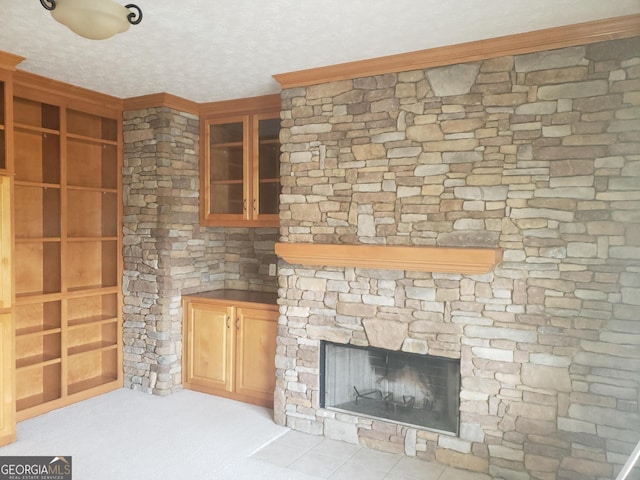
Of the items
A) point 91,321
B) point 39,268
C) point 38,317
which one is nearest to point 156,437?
point 91,321

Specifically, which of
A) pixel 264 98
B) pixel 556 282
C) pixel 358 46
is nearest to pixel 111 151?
pixel 264 98

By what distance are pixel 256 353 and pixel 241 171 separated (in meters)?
1.60

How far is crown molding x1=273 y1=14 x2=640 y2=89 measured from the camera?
8.37 feet

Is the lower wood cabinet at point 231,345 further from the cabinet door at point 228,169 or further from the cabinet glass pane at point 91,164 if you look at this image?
the cabinet glass pane at point 91,164

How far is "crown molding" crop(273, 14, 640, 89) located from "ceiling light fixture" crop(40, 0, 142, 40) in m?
1.78

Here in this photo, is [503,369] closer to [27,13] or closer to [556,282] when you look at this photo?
[556,282]

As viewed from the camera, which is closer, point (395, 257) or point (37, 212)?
point (395, 257)

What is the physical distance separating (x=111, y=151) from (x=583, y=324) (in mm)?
4054

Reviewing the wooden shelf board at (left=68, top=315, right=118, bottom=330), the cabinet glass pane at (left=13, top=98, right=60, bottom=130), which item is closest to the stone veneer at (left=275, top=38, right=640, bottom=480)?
the wooden shelf board at (left=68, top=315, right=118, bottom=330)

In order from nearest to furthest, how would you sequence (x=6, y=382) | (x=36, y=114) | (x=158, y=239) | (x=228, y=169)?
(x=6, y=382) → (x=36, y=114) → (x=158, y=239) → (x=228, y=169)

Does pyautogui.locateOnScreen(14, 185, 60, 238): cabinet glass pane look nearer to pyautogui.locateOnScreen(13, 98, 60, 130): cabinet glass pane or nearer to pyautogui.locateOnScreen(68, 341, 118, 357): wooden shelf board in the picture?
pyautogui.locateOnScreen(13, 98, 60, 130): cabinet glass pane

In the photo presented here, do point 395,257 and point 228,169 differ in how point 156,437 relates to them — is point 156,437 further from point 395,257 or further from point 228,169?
point 228,169

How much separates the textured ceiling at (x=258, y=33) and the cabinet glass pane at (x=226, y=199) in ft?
3.35

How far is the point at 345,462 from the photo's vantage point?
305cm
